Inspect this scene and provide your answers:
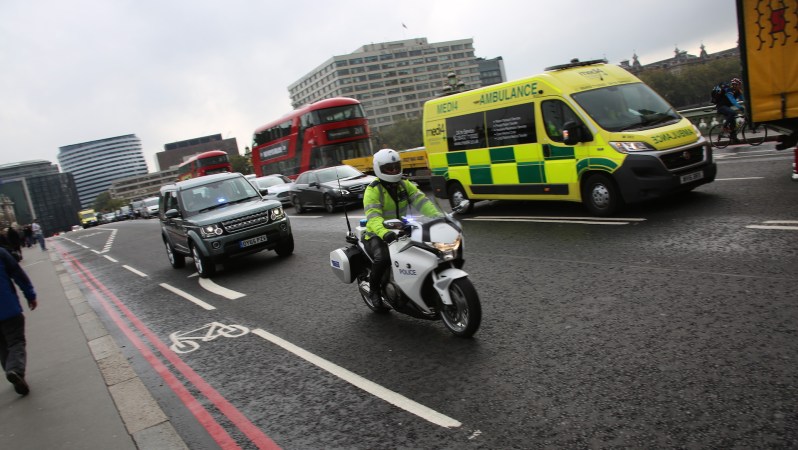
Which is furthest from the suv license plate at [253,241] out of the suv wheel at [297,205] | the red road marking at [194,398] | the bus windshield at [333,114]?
the bus windshield at [333,114]

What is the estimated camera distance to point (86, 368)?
247 inches

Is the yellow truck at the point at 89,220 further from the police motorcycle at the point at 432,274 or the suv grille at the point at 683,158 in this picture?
the police motorcycle at the point at 432,274

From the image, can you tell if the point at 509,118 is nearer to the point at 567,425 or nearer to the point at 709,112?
the point at 567,425

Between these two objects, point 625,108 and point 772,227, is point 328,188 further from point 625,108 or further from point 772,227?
point 772,227

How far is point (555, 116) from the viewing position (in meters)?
9.91

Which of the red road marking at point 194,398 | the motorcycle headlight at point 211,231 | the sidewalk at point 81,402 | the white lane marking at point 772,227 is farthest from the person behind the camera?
the motorcycle headlight at point 211,231

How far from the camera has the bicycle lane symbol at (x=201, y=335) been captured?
6559 mm

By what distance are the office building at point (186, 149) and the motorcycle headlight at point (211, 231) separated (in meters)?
180

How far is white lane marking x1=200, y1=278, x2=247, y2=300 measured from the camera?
29.0ft

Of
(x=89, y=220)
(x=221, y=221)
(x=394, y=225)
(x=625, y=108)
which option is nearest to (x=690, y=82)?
(x=625, y=108)

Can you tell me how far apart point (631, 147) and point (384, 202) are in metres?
5.16

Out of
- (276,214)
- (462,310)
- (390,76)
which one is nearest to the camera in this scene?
(462,310)

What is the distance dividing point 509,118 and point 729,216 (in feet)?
14.4

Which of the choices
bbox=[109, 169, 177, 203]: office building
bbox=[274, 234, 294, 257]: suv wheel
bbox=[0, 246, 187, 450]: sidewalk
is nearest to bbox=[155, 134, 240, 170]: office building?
bbox=[109, 169, 177, 203]: office building
